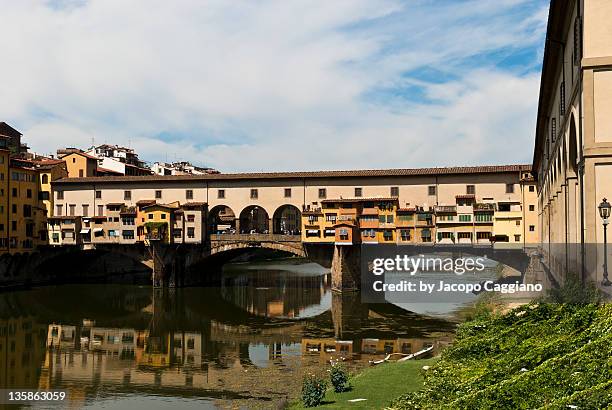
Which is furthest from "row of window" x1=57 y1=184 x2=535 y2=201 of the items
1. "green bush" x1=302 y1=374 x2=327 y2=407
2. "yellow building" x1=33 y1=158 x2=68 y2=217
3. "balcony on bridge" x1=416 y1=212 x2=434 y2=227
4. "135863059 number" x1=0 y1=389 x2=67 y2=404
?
"green bush" x1=302 y1=374 x2=327 y2=407

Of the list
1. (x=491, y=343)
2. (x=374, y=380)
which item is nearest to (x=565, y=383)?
(x=491, y=343)

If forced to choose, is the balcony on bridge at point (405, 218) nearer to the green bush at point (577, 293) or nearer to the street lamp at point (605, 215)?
the green bush at point (577, 293)

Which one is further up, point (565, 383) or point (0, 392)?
point (565, 383)

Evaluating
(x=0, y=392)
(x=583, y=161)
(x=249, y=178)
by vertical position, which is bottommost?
(x=0, y=392)

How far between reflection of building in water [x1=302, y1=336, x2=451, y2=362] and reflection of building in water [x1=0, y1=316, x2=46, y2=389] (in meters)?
11.6

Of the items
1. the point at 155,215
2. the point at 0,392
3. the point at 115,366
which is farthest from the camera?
the point at 155,215

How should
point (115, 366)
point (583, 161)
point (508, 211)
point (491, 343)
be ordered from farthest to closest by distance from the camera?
1. point (508, 211)
2. point (115, 366)
3. point (491, 343)
4. point (583, 161)

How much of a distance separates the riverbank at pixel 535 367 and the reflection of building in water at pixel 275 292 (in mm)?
25769

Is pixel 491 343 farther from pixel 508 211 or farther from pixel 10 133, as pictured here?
pixel 10 133

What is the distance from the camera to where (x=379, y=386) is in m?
18.6

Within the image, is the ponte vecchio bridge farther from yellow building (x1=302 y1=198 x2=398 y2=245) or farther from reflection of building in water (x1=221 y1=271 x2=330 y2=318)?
reflection of building in water (x1=221 y1=271 x2=330 y2=318)

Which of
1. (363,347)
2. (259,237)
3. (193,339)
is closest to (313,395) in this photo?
(363,347)

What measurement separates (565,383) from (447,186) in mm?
42557

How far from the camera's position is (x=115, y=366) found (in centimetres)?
2658
